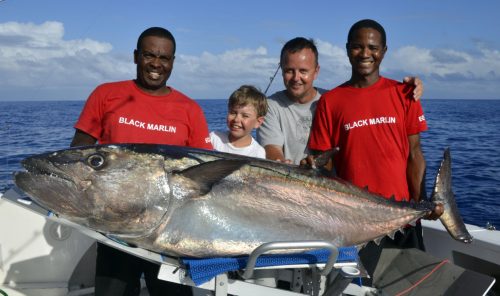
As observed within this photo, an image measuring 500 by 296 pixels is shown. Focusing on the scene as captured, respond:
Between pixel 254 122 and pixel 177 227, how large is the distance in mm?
1575

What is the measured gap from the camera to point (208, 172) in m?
2.10

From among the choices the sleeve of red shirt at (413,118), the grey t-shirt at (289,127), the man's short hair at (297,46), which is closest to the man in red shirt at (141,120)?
the grey t-shirt at (289,127)

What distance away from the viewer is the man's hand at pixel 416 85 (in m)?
3.22

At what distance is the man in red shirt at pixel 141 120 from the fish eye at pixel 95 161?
681 mm

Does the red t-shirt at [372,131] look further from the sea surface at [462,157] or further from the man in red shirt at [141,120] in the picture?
the sea surface at [462,157]

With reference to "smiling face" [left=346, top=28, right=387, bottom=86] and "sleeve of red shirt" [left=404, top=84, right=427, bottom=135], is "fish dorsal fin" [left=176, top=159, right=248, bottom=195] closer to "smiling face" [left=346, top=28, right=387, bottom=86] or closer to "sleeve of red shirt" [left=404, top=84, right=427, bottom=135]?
"smiling face" [left=346, top=28, right=387, bottom=86]

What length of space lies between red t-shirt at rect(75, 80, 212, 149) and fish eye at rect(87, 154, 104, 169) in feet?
2.23

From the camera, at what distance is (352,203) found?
8.14ft

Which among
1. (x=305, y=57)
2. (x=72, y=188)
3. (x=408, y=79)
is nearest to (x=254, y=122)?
(x=305, y=57)

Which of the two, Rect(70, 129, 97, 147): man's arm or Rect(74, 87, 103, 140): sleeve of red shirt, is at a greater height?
Rect(74, 87, 103, 140): sleeve of red shirt

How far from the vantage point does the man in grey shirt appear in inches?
132

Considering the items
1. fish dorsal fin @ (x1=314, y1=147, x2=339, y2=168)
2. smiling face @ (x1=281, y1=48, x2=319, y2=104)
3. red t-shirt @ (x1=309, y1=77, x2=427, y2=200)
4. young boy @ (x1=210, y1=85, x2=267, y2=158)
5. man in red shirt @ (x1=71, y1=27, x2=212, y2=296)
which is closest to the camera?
fish dorsal fin @ (x1=314, y1=147, x2=339, y2=168)

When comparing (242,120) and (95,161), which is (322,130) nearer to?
(242,120)

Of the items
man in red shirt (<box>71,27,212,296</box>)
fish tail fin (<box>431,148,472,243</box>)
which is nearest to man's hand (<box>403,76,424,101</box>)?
fish tail fin (<box>431,148,472,243</box>)
